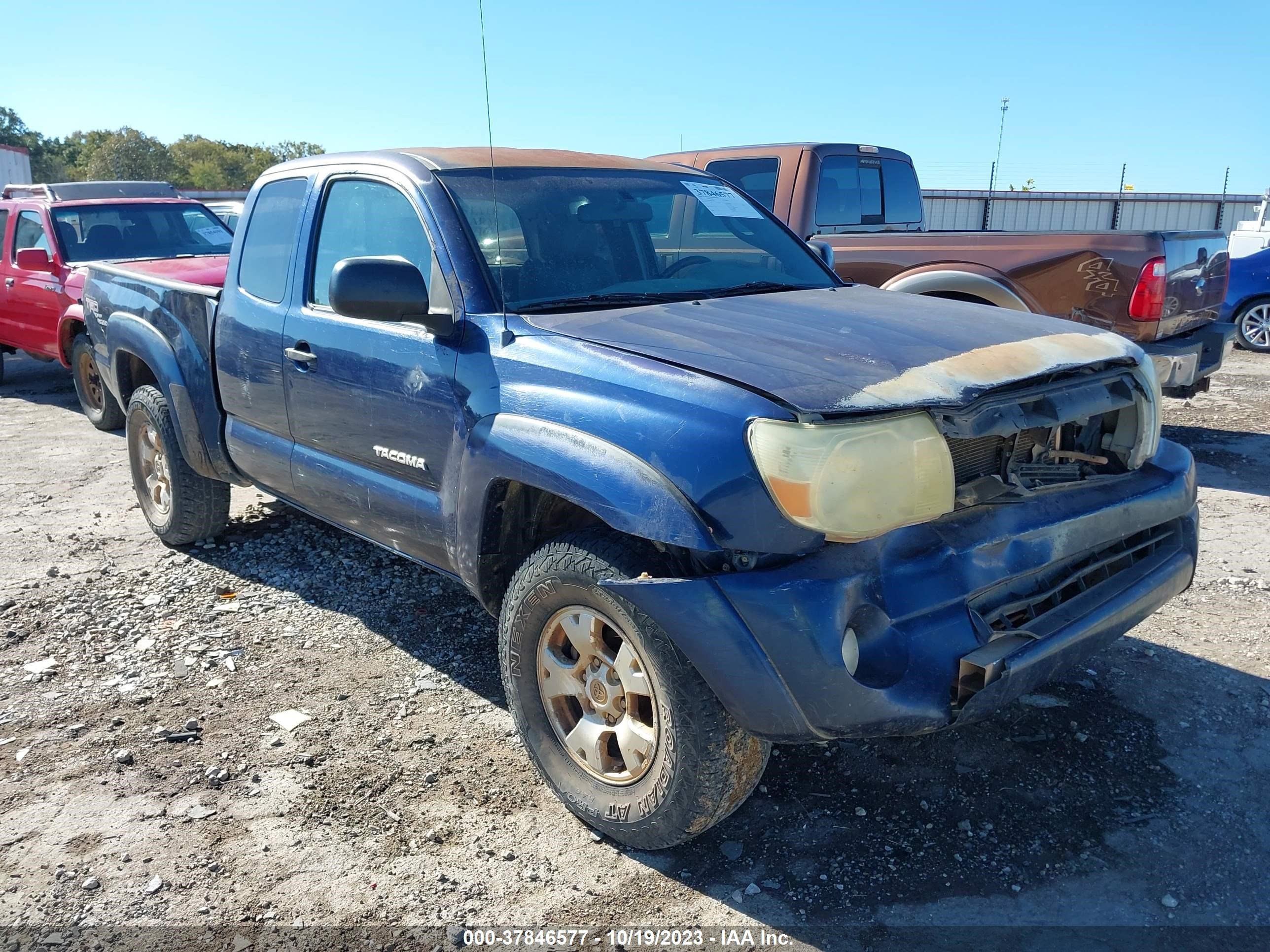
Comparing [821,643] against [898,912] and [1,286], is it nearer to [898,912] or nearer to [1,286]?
[898,912]

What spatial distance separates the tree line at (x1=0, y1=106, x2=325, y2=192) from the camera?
59.4 metres

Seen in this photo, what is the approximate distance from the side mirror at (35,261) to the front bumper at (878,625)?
26.0 feet

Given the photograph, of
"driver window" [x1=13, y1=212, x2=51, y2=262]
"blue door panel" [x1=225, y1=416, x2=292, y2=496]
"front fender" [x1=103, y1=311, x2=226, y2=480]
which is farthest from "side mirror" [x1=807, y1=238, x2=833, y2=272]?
"driver window" [x1=13, y1=212, x2=51, y2=262]

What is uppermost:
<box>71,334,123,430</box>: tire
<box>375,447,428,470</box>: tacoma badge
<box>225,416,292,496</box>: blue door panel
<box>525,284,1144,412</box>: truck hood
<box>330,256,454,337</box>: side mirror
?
<box>330,256,454,337</box>: side mirror

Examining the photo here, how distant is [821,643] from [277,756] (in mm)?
2019

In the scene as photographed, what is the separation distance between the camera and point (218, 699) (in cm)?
372

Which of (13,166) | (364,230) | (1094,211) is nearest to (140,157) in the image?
(13,166)

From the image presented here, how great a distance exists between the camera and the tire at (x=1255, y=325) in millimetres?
11117

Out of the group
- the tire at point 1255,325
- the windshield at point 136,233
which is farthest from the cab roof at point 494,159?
the tire at point 1255,325

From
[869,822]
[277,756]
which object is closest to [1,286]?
[277,756]

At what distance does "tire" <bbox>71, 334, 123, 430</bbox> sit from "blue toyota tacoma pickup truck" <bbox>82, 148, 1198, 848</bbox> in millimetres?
4657

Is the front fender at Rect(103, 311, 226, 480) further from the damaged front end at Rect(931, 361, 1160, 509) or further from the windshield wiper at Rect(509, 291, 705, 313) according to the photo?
the damaged front end at Rect(931, 361, 1160, 509)

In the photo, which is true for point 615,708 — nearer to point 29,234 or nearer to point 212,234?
point 212,234

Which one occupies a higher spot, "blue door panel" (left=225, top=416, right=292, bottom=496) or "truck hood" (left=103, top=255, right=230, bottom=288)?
"truck hood" (left=103, top=255, right=230, bottom=288)
